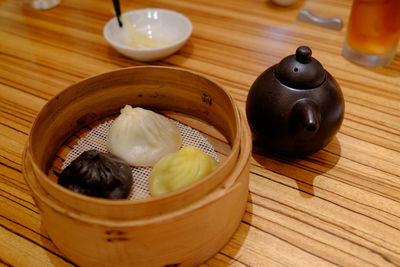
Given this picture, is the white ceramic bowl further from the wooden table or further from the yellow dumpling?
the yellow dumpling

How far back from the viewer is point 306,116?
71 centimetres

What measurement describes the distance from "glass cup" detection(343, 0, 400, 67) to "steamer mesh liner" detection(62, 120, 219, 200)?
67 centimetres

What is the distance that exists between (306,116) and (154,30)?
2.90ft

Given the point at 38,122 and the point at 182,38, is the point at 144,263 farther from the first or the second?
the point at 182,38

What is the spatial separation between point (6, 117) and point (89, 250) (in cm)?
63

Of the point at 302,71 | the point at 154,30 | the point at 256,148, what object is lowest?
the point at 256,148

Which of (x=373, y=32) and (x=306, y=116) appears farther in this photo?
(x=373, y=32)

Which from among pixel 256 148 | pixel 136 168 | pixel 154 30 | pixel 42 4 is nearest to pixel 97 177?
pixel 136 168

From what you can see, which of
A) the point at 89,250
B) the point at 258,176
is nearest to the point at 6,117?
the point at 89,250

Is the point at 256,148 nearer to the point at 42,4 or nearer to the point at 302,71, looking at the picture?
the point at 302,71

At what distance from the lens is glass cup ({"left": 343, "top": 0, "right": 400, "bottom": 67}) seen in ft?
3.52

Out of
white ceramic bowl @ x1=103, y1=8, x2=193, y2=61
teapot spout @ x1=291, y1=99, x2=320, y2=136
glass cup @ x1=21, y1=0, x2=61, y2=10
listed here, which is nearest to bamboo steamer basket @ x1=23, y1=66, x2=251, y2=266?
teapot spout @ x1=291, y1=99, x2=320, y2=136

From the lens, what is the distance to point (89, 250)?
604 millimetres

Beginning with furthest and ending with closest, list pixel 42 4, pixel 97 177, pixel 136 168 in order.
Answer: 1. pixel 42 4
2. pixel 136 168
3. pixel 97 177
